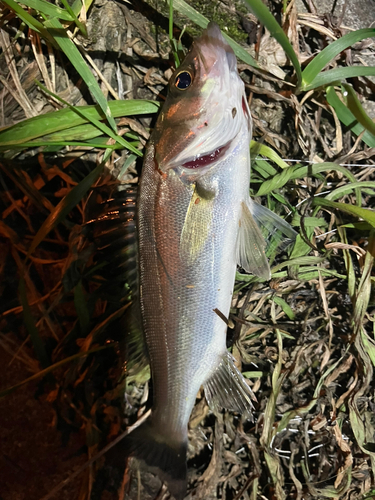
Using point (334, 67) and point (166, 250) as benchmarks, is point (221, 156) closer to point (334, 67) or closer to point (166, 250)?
point (166, 250)

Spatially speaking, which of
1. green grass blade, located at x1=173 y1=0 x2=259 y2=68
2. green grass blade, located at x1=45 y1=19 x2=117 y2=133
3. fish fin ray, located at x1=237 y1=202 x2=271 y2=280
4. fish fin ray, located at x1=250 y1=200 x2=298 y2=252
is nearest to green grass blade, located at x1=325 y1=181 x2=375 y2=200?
fish fin ray, located at x1=250 y1=200 x2=298 y2=252

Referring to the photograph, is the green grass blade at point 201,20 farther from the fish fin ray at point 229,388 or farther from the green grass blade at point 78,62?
the fish fin ray at point 229,388

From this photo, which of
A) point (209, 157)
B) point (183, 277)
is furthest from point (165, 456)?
point (209, 157)

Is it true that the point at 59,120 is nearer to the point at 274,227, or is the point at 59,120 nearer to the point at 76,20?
the point at 76,20

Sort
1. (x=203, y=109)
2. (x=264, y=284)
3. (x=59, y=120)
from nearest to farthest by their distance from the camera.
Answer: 1. (x=203, y=109)
2. (x=59, y=120)
3. (x=264, y=284)

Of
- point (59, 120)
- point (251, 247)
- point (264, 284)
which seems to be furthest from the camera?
point (264, 284)

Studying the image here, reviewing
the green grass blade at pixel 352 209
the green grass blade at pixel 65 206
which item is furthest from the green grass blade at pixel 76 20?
the green grass blade at pixel 352 209

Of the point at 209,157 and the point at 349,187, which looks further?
the point at 349,187
